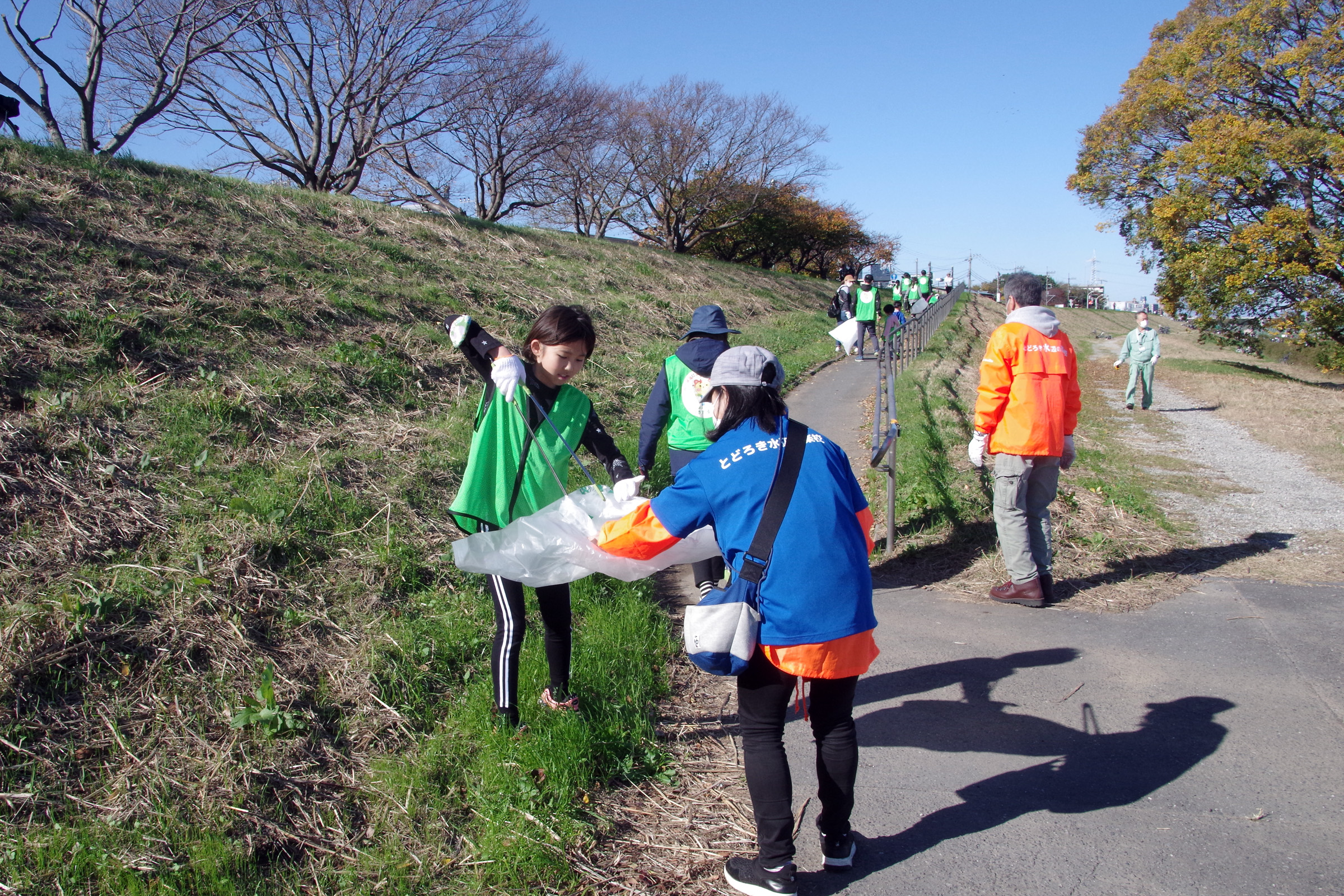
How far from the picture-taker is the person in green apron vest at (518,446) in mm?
3354

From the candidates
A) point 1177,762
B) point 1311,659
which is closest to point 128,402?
point 1177,762

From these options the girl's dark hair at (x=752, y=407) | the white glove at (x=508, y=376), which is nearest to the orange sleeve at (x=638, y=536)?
the girl's dark hair at (x=752, y=407)

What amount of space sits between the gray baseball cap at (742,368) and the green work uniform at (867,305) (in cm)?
1414

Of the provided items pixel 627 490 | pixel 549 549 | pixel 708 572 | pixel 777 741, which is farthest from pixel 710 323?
pixel 777 741

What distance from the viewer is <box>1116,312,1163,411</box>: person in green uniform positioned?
14.1 metres

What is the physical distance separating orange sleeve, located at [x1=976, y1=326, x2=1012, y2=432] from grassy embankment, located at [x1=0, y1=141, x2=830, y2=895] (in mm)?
2409

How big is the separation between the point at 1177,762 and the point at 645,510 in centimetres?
258

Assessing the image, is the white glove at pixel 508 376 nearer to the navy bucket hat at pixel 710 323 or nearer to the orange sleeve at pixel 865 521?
the orange sleeve at pixel 865 521

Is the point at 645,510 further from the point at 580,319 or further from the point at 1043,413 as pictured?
the point at 1043,413

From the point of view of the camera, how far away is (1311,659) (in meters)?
4.48

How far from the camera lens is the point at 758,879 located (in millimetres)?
2721

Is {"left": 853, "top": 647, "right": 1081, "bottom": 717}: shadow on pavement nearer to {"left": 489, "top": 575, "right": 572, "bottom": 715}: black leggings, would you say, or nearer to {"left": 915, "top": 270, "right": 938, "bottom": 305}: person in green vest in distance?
{"left": 489, "top": 575, "right": 572, "bottom": 715}: black leggings

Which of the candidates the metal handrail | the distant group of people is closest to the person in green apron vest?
the metal handrail

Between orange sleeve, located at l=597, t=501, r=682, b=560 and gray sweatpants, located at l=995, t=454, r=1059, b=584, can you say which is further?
gray sweatpants, located at l=995, t=454, r=1059, b=584
